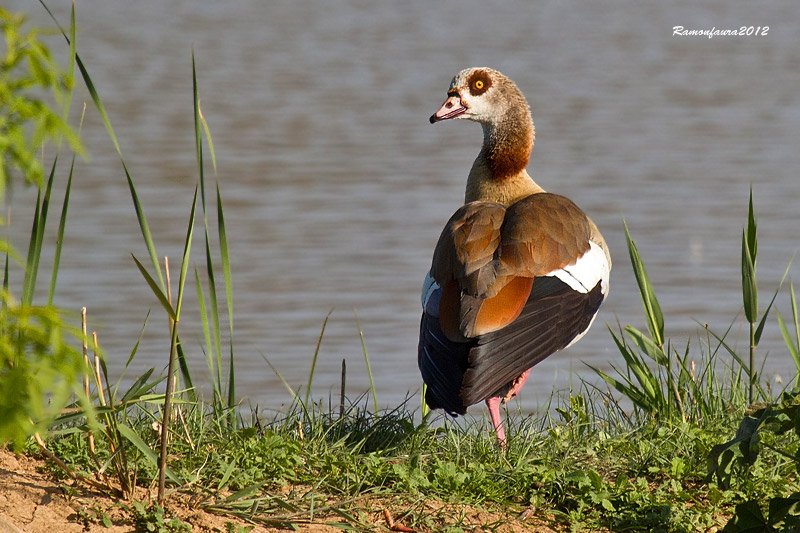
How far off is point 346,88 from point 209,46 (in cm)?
390

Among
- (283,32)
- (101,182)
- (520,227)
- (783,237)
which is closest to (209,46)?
(283,32)

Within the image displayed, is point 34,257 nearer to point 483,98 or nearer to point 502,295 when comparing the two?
point 502,295

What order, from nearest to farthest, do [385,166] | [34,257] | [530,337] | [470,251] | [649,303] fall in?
[34,257] → [530,337] → [470,251] → [649,303] → [385,166]

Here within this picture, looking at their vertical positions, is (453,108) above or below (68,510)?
above

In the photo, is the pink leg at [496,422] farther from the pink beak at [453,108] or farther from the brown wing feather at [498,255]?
the pink beak at [453,108]

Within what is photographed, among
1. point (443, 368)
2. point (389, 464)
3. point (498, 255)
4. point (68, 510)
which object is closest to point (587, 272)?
point (498, 255)

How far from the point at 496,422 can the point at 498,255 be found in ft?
2.00

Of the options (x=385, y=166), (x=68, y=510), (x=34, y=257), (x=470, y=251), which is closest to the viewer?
(x=68, y=510)

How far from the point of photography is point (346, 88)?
15.6 metres

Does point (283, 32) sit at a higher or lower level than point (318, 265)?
higher

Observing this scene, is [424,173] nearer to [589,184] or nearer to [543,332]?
[589,184]

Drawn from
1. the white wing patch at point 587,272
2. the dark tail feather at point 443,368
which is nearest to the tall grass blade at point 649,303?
the white wing patch at point 587,272

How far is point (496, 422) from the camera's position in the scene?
162 inches

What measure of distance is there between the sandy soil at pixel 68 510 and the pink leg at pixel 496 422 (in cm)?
49
